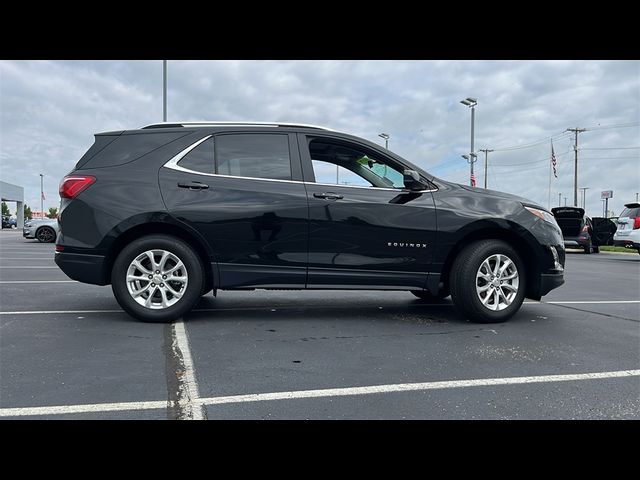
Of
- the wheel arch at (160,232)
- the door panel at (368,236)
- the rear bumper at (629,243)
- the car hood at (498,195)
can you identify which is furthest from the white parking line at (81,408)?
the rear bumper at (629,243)

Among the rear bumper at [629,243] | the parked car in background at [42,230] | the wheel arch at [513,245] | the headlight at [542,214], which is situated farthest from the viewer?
the parked car in background at [42,230]

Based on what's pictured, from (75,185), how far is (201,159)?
1201mm

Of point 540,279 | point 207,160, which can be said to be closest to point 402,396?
point 540,279

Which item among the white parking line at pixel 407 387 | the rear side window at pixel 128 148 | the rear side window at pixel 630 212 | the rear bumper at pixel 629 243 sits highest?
Answer: the rear side window at pixel 128 148

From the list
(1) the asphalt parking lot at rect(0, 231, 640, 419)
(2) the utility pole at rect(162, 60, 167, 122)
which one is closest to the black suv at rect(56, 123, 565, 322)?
(1) the asphalt parking lot at rect(0, 231, 640, 419)

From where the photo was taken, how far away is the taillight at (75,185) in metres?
4.48

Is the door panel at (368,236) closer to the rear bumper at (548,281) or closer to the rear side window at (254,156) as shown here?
the rear side window at (254,156)

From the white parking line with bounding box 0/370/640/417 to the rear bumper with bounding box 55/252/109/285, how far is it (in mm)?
2029

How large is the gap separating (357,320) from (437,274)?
0.95 meters

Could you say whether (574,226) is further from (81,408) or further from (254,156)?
(81,408)

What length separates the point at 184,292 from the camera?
176 inches

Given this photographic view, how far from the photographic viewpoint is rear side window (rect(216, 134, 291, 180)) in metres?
4.68

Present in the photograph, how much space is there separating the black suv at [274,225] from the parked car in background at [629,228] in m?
10.9
